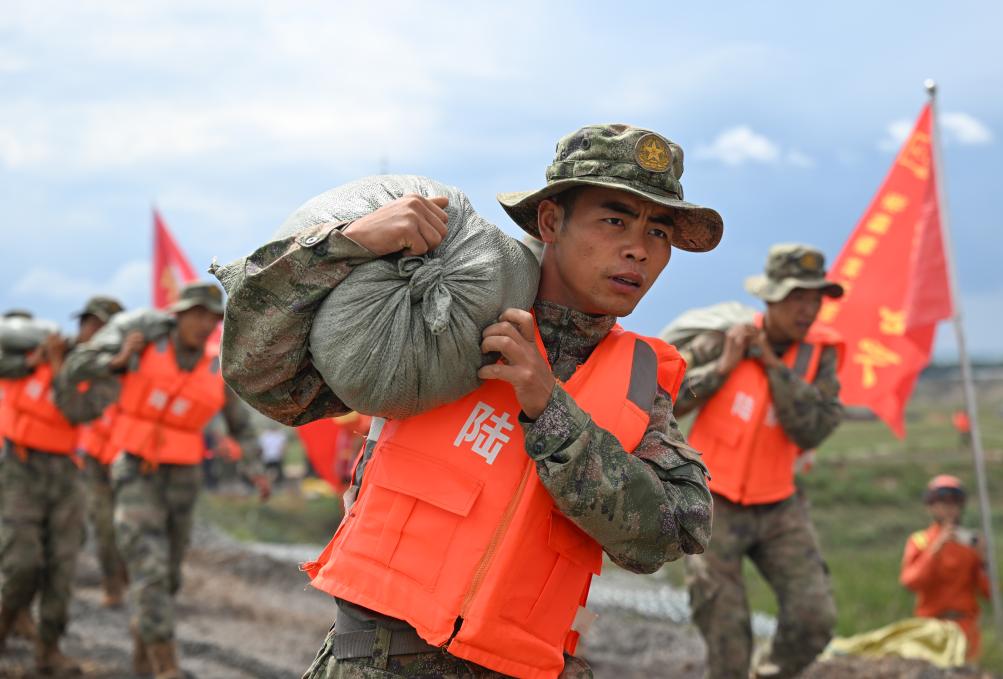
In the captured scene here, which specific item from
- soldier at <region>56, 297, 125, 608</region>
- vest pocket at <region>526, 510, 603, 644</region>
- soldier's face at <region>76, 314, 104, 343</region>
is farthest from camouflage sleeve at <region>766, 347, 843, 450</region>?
soldier at <region>56, 297, 125, 608</region>

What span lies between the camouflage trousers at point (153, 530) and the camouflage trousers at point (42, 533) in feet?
2.40

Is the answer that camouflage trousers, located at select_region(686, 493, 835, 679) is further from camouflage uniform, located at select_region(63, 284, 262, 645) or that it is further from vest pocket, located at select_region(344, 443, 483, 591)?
vest pocket, located at select_region(344, 443, 483, 591)

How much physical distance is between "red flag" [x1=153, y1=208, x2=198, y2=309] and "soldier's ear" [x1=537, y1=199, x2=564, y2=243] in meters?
14.7

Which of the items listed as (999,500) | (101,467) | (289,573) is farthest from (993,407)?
(101,467)

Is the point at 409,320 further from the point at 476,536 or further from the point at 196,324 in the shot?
the point at 196,324

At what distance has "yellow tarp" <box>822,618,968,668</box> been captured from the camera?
28.0ft

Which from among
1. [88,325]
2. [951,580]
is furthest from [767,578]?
[88,325]

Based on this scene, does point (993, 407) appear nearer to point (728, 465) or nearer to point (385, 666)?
point (728, 465)

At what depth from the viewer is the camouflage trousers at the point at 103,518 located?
1085 cm

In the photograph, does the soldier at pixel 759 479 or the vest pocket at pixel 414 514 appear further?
the soldier at pixel 759 479

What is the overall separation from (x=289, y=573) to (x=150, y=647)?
6.22 meters

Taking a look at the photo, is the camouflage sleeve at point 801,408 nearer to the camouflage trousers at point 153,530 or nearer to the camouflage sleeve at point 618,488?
the camouflage sleeve at point 618,488

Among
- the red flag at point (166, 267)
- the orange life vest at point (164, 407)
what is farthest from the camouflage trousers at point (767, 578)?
the red flag at point (166, 267)

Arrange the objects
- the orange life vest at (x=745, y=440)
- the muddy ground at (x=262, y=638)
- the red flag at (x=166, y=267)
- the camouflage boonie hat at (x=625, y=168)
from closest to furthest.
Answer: the camouflage boonie hat at (x=625, y=168) < the orange life vest at (x=745, y=440) < the muddy ground at (x=262, y=638) < the red flag at (x=166, y=267)
